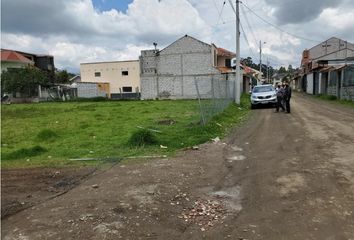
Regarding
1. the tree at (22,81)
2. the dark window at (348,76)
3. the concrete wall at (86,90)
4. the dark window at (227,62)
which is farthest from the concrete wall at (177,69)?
the dark window at (348,76)

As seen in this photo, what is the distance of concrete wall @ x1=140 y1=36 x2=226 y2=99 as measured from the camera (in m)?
48.0

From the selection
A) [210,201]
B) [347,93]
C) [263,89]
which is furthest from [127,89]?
[210,201]

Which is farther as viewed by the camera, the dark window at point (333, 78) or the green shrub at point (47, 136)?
the dark window at point (333, 78)

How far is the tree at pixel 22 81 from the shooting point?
50.7 metres

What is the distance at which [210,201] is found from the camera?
251 inches

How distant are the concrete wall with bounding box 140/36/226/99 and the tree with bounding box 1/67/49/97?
48.2ft

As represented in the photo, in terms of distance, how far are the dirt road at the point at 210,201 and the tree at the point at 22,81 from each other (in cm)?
4639

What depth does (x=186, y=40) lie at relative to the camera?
48.5 m

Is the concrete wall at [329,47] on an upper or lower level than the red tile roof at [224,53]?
upper

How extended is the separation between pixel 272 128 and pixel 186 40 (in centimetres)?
3490

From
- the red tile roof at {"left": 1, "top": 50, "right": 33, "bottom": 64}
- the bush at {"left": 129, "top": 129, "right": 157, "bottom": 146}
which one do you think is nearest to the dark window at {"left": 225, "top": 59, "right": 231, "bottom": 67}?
the red tile roof at {"left": 1, "top": 50, "right": 33, "bottom": 64}

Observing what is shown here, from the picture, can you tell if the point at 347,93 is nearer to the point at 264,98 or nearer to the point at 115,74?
the point at 264,98

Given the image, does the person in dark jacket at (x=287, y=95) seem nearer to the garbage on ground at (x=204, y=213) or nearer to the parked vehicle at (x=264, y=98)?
the parked vehicle at (x=264, y=98)

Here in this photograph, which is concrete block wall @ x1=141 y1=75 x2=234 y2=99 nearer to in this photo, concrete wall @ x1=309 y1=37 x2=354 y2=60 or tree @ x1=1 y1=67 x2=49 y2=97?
tree @ x1=1 y1=67 x2=49 y2=97
